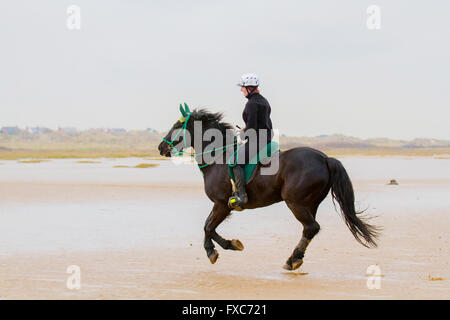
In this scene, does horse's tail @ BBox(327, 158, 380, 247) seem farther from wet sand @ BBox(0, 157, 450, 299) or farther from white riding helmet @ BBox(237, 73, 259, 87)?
white riding helmet @ BBox(237, 73, 259, 87)

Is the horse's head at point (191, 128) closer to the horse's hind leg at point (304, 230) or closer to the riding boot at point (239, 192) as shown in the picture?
the riding boot at point (239, 192)

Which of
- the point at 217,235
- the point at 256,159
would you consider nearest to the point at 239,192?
the point at 256,159

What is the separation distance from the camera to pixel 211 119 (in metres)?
9.85

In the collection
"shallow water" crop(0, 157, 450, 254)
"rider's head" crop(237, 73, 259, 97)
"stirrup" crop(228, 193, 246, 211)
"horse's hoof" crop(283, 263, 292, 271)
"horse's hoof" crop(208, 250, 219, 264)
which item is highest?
"rider's head" crop(237, 73, 259, 97)

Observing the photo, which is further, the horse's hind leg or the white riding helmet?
the white riding helmet

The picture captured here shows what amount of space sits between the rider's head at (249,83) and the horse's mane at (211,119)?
643mm

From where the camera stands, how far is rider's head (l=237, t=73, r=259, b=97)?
9492mm

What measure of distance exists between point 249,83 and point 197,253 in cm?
330

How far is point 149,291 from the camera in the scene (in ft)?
25.7

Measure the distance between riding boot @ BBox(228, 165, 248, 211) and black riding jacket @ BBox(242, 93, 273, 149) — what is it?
20.1 inches

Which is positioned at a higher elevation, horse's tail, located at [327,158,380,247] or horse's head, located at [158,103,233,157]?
horse's head, located at [158,103,233,157]

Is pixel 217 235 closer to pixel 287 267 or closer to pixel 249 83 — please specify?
pixel 287 267

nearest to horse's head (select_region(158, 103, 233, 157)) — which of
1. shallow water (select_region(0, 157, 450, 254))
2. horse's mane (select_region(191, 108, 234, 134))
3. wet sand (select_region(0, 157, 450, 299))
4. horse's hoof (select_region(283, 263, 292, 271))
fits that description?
horse's mane (select_region(191, 108, 234, 134))

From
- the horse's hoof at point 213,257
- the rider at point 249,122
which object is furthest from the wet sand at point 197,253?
the rider at point 249,122
